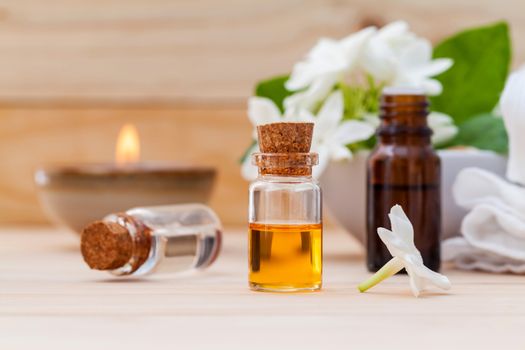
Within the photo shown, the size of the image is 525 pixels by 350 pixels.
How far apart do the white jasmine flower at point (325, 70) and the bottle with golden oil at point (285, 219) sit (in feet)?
0.77

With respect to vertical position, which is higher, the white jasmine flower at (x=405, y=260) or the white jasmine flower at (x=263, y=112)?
the white jasmine flower at (x=263, y=112)

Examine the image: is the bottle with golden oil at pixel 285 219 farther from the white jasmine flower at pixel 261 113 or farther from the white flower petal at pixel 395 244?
the white jasmine flower at pixel 261 113

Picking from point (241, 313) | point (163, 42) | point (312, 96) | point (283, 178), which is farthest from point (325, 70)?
point (163, 42)

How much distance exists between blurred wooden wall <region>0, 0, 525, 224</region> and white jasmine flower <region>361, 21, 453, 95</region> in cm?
47

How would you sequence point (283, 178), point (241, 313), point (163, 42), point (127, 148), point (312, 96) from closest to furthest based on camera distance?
point (241, 313) → point (283, 178) → point (312, 96) → point (127, 148) → point (163, 42)

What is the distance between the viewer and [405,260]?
0.69 meters

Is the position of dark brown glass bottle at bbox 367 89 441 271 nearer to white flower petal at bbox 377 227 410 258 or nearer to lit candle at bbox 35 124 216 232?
white flower petal at bbox 377 227 410 258

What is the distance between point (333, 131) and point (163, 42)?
0.59m

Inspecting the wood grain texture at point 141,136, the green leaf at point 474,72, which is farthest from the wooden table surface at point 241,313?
the wood grain texture at point 141,136

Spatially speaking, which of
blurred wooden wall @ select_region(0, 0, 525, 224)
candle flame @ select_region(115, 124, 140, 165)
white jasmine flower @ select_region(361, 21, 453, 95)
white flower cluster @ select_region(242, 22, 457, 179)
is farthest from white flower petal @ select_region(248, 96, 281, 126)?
blurred wooden wall @ select_region(0, 0, 525, 224)

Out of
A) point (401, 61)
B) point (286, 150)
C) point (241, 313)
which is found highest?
point (401, 61)

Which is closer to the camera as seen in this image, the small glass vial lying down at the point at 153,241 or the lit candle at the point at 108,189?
the small glass vial lying down at the point at 153,241

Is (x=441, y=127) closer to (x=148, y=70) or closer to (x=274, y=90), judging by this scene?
(x=274, y=90)

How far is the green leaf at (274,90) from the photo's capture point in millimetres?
1049
